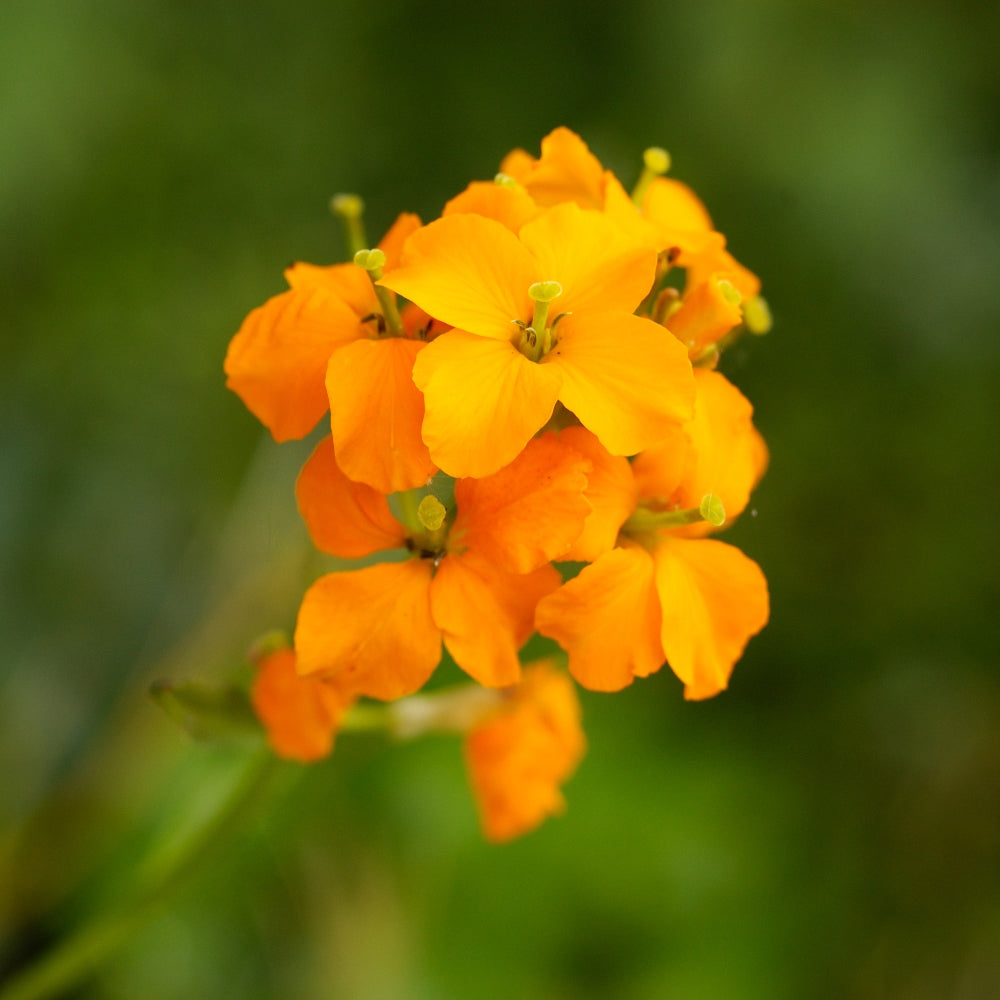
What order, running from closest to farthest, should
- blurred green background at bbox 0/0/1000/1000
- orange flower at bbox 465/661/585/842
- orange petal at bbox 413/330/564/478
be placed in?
orange petal at bbox 413/330/564/478
orange flower at bbox 465/661/585/842
blurred green background at bbox 0/0/1000/1000

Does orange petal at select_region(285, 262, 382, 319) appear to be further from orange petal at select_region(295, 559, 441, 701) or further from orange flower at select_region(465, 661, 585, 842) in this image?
orange flower at select_region(465, 661, 585, 842)

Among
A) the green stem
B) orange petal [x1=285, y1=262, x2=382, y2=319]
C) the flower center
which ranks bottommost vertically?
the green stem

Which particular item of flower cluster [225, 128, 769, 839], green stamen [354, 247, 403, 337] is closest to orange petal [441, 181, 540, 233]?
flower cluster [225, 128, 769, 839]

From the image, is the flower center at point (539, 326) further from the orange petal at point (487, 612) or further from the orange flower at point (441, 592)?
the orange petal at point (487, 612)

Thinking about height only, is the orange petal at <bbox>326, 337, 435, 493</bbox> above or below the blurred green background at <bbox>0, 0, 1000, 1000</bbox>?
above

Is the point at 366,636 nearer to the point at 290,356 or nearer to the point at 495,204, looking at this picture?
the point at 290,356

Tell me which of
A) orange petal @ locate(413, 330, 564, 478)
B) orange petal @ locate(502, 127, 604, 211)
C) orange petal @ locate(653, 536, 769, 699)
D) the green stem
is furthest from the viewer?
the green stem

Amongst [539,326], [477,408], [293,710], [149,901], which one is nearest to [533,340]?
[539,326]

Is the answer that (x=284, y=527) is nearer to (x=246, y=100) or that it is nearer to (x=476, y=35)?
(x=246, y=100)
